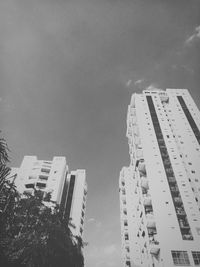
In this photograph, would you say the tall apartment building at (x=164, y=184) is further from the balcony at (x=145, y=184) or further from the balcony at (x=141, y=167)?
the balcony at (x=141, y=167)

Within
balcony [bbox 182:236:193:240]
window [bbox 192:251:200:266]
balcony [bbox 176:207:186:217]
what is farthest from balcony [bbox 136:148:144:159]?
window [bbox 192:251:200:266]

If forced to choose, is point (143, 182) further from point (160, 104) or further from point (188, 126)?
point (160, 104)

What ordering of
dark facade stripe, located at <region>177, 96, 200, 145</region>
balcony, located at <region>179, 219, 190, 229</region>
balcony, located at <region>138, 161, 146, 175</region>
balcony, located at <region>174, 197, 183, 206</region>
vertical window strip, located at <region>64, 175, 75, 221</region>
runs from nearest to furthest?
balcony, located at <region>179, 219, 190, 229</region> → balcony, located at <region>174, 197, 183, 206</region> → balcony, located at <region>138, 161, 146, 175</region> → dark facade stripe, located at <region>177, 96, 200, 145</region> → vertical window strip, located at <region>64, 175, 75, 221</region>

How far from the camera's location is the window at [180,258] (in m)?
32.7

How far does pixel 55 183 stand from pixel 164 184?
31782 mm

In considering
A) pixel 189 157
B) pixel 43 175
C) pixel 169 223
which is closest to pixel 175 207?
pixel 169 223

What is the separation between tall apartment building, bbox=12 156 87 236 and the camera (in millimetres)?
59250

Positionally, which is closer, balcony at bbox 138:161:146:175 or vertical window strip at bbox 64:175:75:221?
balcony at bbox 138:161:146:175

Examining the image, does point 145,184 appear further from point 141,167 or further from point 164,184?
point 141,167

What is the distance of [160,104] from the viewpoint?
2510 inches

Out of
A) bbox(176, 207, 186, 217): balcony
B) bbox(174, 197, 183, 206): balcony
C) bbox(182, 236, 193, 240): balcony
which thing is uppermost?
bbox(174, 197, 183, 206): balcony

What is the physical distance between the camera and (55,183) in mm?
60719

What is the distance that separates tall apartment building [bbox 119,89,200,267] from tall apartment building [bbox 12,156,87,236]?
49.4 ft

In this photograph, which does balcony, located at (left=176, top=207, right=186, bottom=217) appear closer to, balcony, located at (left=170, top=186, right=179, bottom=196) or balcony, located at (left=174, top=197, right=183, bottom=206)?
balcony, located at (left=174, top=197, right=183, bottom=206)
